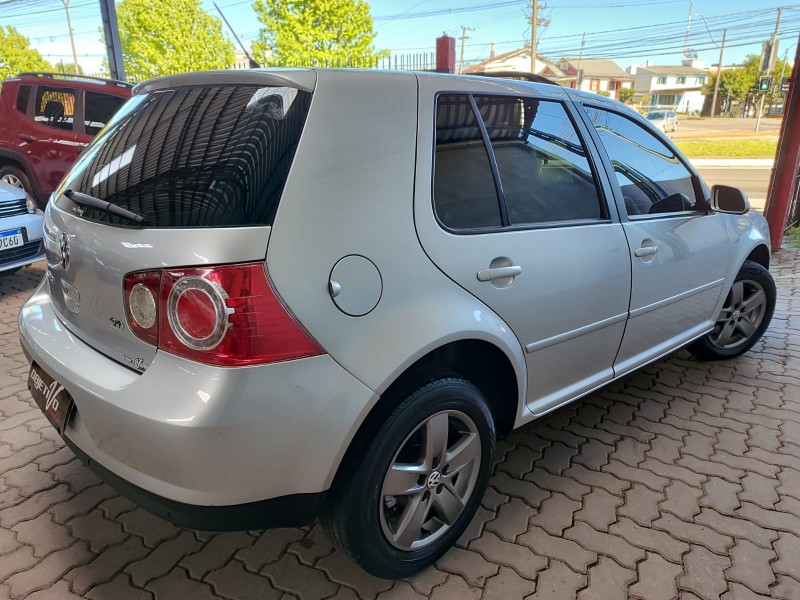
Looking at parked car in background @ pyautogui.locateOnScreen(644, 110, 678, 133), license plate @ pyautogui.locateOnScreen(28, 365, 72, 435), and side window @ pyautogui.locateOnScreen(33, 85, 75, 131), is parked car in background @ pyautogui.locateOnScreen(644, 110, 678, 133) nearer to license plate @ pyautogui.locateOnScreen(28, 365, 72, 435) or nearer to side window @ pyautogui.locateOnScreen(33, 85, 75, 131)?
side window @ pyautogui.locateOnScreen(33, 85, 75, 131)

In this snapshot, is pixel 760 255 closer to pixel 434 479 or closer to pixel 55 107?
pixel 434 479

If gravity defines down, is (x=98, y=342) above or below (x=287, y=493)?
above

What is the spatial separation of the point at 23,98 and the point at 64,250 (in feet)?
21.7

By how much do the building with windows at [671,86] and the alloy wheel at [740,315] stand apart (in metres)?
75.9

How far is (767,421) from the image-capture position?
3.00 m

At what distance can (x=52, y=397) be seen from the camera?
176 centimetres

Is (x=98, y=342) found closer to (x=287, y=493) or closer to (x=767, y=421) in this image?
(x=287, y=493)

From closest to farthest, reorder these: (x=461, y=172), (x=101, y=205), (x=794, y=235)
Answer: (x=101, y=205), (x=461, y=172), (x=794, y=235)


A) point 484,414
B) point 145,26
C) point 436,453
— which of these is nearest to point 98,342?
point 436,453

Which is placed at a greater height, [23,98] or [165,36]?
[165,36]

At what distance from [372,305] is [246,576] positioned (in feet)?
3.68

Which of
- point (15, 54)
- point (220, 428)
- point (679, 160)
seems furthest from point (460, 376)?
point (15, 54)

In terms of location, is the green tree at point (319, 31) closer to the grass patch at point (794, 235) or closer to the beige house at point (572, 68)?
the grass patch at point (794, 235)

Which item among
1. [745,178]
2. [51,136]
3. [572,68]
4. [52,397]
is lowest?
[745,178]
